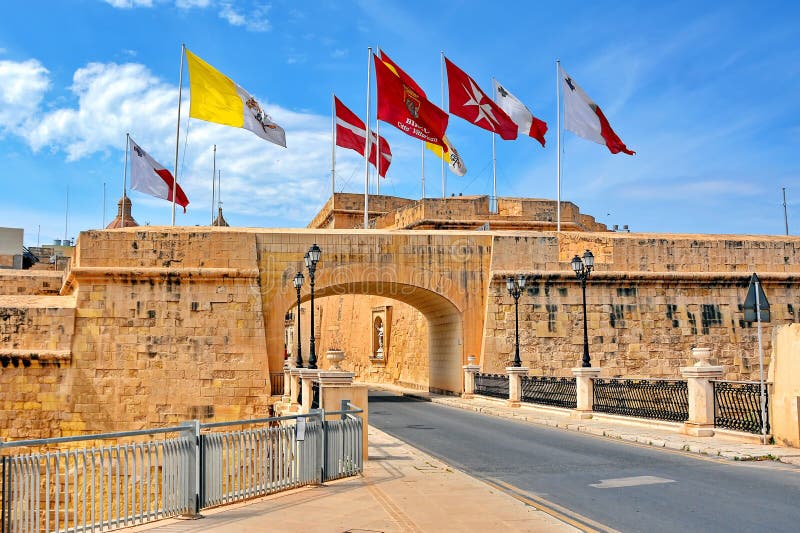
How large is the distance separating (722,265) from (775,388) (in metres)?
17.8

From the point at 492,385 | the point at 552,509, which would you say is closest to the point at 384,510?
the point at 552,509

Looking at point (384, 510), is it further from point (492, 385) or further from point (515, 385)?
point (492, 385)

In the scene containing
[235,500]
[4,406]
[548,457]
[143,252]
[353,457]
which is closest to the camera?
[235,500]

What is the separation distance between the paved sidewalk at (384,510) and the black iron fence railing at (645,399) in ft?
25.2

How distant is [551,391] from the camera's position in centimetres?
2077

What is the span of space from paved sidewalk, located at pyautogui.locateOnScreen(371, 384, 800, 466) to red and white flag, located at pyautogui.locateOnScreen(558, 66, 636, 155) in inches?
430

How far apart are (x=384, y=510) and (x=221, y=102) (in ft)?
64.8

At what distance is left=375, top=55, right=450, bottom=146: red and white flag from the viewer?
26.6 metres

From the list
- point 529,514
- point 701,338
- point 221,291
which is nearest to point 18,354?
point 221,291

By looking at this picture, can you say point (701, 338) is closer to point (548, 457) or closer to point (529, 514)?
point (548, 457)

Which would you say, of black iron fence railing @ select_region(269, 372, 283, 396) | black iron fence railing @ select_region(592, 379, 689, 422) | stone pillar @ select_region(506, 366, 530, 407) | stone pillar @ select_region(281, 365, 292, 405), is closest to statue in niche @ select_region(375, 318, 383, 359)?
black iron fence railing @ select_region(269, 372, 283, 396)

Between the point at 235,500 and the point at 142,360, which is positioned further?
the point at 142,360

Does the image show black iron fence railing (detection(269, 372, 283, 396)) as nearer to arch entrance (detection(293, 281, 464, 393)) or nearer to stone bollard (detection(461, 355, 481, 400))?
arch entrance (detection(293, 281, 464, 393))

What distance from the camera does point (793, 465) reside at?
10.5m
